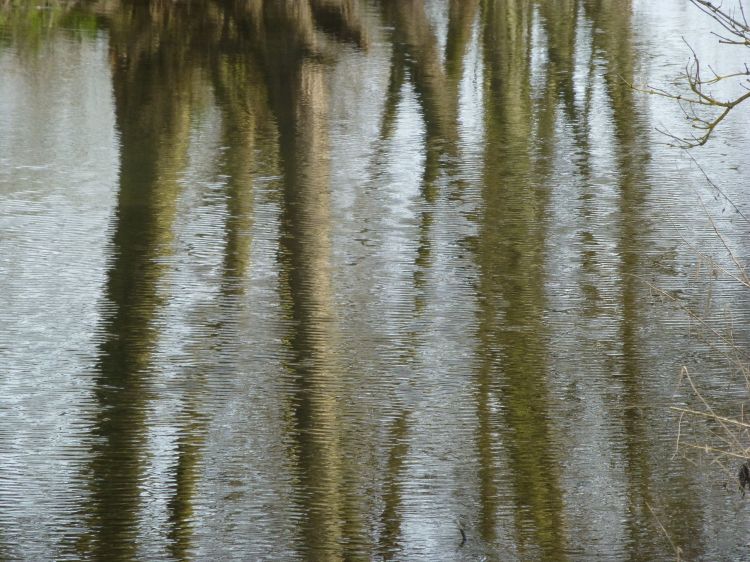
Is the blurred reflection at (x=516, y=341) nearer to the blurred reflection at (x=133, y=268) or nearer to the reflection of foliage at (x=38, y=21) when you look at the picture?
the blurred reflection at (x=133, y=268)

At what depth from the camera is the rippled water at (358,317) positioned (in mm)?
5129

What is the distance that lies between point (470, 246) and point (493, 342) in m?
1.82

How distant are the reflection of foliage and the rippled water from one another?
2521 millimetres

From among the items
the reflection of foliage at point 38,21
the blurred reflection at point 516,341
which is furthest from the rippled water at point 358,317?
the reflection of foliage at point 38,21

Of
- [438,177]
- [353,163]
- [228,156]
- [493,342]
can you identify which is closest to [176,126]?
[228,156]

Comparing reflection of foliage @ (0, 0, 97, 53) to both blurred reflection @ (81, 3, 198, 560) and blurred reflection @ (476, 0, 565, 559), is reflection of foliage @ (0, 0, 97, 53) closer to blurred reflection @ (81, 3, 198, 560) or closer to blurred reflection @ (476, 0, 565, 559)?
blurred reflection @ (81, 3, 198, 560)

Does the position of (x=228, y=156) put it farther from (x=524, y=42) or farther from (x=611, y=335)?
(x=524, y=42)

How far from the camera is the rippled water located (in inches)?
202

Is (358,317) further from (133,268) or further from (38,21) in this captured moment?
(38,21)

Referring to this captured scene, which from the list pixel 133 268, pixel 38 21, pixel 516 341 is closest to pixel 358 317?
pixel 516 341

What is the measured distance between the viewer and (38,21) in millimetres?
19203

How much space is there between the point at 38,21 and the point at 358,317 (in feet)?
43.2

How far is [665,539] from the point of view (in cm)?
494

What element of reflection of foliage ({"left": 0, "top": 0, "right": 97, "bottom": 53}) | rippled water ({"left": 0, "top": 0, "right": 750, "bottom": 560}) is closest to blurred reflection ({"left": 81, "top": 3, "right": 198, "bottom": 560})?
rippled water ({"left": 0, "top": 0, "right": 750, "bottom": 560})
